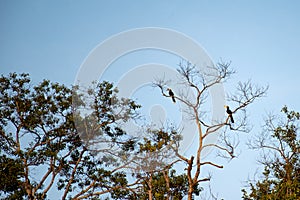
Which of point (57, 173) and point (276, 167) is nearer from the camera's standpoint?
point (276, 167)

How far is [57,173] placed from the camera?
12.7 meters

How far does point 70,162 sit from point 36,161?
3.51ft

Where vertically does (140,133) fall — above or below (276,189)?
above

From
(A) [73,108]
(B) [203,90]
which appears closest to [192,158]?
(B) [203,90]

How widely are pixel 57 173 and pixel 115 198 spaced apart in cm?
191

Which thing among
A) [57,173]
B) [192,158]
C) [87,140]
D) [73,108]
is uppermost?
[73,108]

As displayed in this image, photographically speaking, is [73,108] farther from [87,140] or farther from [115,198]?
[115,198]

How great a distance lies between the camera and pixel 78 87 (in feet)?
41.5

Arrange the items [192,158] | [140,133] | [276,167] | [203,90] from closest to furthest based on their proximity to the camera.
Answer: [192,158], [203,90], [276,167], [140,133]

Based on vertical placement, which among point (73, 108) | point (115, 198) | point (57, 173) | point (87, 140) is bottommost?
point (115, 198)

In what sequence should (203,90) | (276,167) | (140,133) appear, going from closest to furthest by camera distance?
1. (203,90)
2. (276,167)
3. (140,133)

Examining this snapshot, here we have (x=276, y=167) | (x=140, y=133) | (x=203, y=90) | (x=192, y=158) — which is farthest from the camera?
(x=140, y=133)

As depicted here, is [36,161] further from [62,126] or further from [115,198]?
[115,198]

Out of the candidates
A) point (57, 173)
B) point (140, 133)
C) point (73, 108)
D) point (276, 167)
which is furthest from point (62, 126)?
point (276, 167)
